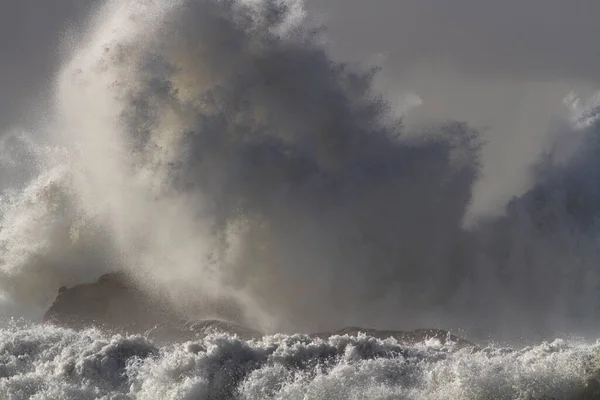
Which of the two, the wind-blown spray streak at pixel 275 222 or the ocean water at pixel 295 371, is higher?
the wind-blown spray streak at pixel 275 222

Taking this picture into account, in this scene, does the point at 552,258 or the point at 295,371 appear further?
the point at 552,258

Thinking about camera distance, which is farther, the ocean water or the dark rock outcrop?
the dark rock outcrop

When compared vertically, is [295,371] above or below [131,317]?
below

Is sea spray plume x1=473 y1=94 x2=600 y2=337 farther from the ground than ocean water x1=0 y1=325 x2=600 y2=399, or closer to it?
farther from the ground

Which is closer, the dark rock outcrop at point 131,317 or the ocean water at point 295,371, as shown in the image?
the ocean water at point 295,371

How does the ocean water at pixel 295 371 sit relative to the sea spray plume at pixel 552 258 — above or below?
below

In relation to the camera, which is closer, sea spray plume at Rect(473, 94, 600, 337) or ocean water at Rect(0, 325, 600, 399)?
ocean water at Rect(0, 325, 600, 399)

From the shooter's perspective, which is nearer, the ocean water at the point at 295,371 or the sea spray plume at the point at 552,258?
the ocean water at the point at 295,371

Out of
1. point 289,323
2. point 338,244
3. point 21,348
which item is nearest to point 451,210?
point 338,244

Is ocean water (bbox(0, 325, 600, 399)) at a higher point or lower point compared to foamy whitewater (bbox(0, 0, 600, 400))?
lower

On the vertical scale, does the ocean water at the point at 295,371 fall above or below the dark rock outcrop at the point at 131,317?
below

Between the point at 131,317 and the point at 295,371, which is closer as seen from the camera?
the point at 295,371

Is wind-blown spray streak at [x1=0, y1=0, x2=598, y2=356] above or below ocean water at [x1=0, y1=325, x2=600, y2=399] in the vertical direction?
above

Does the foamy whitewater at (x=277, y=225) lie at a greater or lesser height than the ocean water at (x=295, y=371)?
greater
